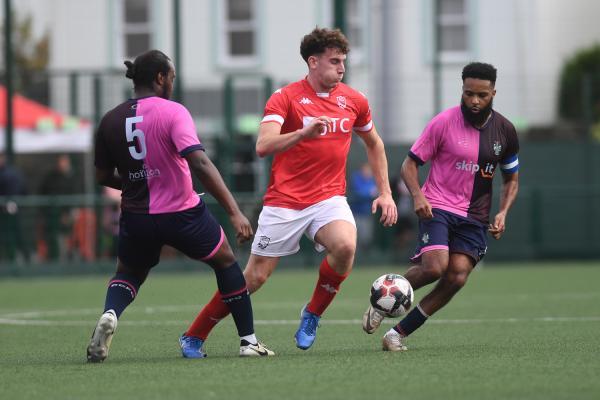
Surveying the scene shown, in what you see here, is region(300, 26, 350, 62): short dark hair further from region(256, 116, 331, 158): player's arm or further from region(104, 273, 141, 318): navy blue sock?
region(104, 273, 141, 318): navy blue sock

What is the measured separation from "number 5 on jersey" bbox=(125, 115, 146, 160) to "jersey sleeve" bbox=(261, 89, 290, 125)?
36.9 inches

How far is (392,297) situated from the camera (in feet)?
31.3

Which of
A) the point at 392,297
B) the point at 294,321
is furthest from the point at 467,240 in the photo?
the point at 294,321

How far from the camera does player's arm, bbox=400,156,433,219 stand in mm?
9602

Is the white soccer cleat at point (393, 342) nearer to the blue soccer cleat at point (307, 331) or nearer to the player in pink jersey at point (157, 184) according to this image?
the blue soccer cleat at point (307, 331)

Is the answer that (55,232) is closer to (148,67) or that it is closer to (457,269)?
(457,269)

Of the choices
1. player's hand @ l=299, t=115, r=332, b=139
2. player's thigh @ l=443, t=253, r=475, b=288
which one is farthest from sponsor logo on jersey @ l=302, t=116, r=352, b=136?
player's thigh @ l=443, t=253, r=475, b=288

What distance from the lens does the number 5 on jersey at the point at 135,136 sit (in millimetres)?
8812

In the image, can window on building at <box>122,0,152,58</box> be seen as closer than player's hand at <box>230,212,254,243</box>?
No

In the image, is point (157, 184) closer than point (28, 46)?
Yes

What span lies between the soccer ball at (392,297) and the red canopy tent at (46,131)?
48.5 feet

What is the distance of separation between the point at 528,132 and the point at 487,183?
1909 cm

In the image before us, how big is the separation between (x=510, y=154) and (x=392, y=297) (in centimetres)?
143

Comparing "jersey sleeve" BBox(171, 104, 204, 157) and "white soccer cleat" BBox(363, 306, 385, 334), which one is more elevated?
"jersey sleeve" BBox(171, 104, 204, 157)
